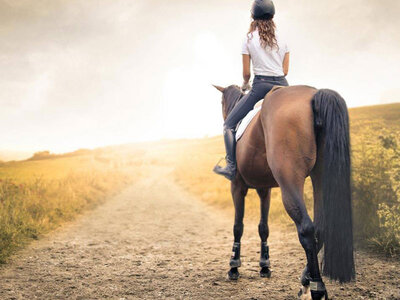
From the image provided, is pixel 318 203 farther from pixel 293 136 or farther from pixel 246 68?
pixel 246 68

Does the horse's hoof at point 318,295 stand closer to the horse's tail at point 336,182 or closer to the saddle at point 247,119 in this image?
the horse's tail at point 336,182

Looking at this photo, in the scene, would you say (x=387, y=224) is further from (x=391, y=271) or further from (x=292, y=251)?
(x=292, y=251)

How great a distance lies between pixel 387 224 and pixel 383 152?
5.28ft

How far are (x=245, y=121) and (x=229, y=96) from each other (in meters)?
1.63

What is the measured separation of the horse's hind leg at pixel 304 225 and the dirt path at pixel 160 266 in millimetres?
739

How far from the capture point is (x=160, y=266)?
555cm

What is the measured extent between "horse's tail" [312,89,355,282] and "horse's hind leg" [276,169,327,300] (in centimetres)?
18

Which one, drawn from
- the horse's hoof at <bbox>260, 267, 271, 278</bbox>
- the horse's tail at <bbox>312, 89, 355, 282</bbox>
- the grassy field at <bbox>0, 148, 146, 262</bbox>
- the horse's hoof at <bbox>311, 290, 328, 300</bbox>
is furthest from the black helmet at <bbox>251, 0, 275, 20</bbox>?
the grassy field at <bbox>0, 148, 146, 262</bbox>

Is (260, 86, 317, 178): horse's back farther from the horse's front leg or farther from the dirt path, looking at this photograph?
the dirt path

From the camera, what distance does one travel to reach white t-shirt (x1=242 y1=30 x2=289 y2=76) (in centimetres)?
429

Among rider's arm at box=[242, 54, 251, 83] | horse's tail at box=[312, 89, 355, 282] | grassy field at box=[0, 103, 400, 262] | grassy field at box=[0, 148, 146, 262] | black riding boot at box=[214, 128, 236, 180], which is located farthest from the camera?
grassy field at box=[0, 148, 146, 262]

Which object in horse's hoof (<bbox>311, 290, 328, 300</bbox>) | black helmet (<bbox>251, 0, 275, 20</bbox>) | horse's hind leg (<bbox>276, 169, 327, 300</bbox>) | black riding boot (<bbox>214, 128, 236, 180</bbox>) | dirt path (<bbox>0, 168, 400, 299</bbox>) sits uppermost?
black helmet (<bbox>251, 0, 275, 20</bbox>)

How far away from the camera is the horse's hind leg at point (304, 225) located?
331 centimetres

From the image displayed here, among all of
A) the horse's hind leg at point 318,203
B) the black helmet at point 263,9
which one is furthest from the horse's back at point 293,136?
the black helmet at point 263,9
